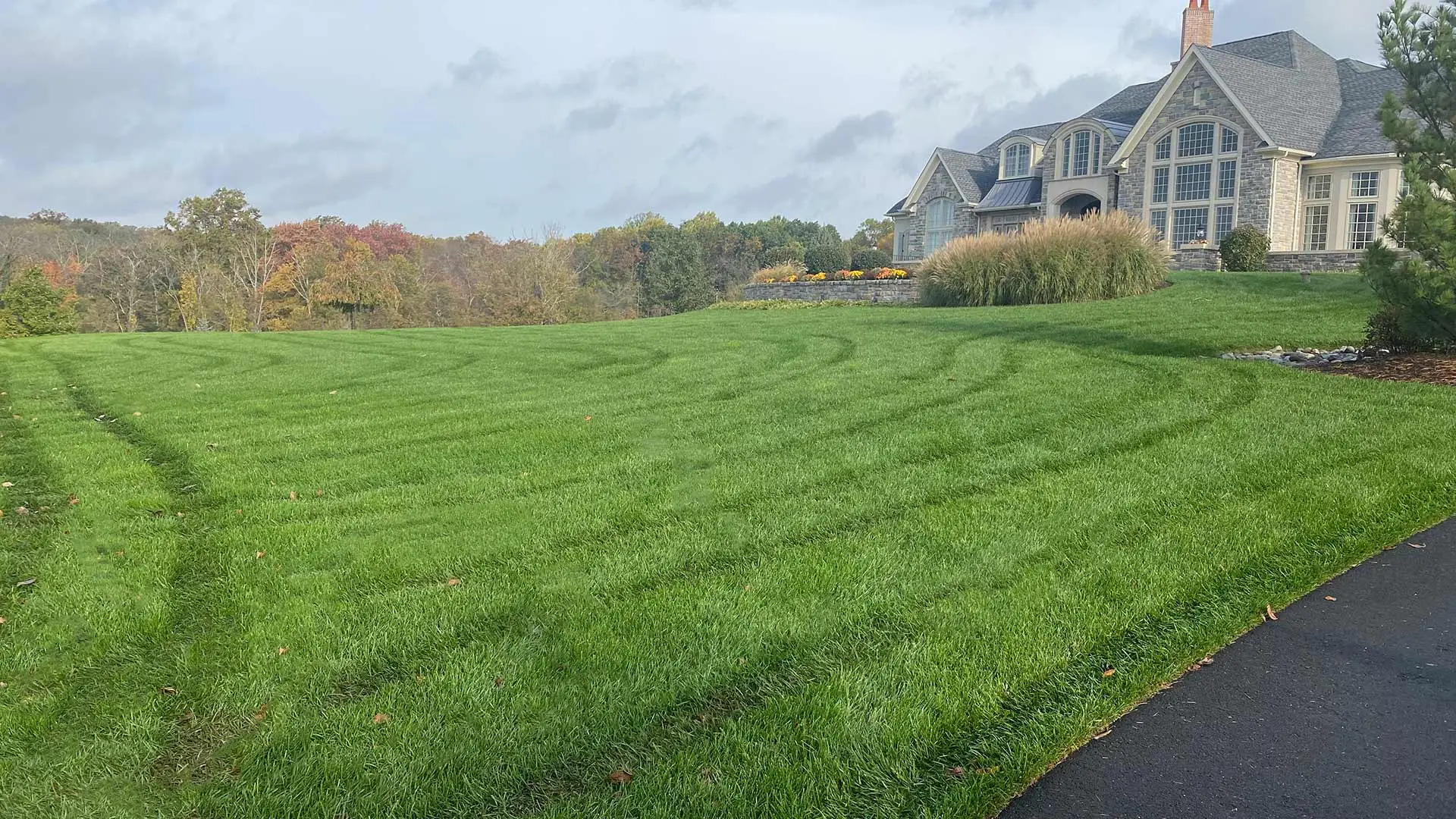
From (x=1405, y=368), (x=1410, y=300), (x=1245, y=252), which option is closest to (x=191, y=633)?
(x=1405, y=368)

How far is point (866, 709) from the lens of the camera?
2.66 meters

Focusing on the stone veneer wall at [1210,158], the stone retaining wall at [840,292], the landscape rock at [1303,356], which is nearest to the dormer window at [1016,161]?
the stone veneer wall at [1210,158]

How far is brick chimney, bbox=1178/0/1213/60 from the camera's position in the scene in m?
29.2

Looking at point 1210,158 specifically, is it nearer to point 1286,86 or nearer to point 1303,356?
point 1286,86

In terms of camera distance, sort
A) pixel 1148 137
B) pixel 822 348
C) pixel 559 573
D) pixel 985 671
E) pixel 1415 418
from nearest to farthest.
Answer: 1. pixel 985 671
2. pixel 559 573
3. pixel 1415 418
4. pixel 822 348
5. pixel 1148 137

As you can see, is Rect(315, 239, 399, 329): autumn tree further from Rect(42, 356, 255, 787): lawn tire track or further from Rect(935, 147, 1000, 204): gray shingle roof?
Rect(42, 356, 255, 787): lawn tire track

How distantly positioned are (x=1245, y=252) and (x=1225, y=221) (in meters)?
4.20

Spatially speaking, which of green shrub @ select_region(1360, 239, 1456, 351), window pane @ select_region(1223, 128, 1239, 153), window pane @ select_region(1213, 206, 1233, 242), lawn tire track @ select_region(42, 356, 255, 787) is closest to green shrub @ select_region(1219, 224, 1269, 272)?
window pane @ select_region(1213, 206, 1233, 242)

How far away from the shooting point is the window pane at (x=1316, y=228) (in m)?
→ 24.8

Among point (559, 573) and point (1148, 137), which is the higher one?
point (1148, 137)

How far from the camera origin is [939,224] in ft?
113

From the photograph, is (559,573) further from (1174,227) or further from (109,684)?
(1174,227)

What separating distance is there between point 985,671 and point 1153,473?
2.66 metres

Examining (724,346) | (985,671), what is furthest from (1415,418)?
(724,346)
